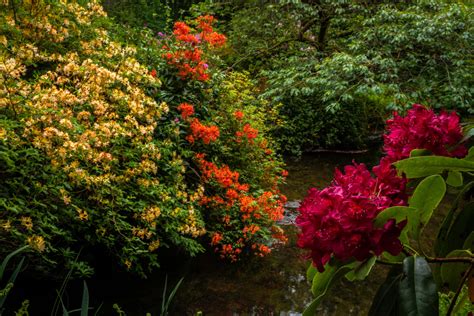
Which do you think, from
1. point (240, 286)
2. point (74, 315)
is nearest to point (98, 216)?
point (74, 315)

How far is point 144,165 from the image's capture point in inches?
112

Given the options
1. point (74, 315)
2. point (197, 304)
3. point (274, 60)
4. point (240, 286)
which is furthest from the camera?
point (274, 60)

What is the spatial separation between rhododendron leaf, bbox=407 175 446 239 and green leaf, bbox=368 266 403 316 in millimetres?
95

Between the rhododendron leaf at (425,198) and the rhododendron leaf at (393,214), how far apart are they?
2.0 inches

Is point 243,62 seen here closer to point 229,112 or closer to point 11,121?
point 229,112

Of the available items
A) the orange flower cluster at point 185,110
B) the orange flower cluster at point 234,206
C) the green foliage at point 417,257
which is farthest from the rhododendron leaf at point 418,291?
the orange flower cluster at point 185,110

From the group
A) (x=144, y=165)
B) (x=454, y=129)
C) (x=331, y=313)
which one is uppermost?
(x=454, y=129)

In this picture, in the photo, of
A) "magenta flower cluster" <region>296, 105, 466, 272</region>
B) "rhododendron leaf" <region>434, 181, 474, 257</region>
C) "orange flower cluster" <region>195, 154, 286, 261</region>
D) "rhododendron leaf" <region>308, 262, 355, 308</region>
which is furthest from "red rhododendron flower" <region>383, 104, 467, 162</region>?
"orange flower cluster" <region>195, 154, 286, 261</region>

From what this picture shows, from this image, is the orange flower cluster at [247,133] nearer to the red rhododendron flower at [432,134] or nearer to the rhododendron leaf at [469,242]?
the red rhododendron flower at [432,134]

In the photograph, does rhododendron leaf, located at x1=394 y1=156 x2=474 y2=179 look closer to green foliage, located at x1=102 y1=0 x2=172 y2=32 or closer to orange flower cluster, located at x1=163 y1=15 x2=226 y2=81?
orange flower cluster, located at x1=163 y1=15 x2=226 y2=81

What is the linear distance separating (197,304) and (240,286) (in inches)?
17.3

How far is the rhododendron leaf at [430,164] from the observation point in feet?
2.86

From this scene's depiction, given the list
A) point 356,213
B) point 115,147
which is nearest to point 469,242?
point 356,213

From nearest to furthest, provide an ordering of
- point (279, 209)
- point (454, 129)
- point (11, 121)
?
point (454, 129) < point (11, 121) < point (279, 209)
